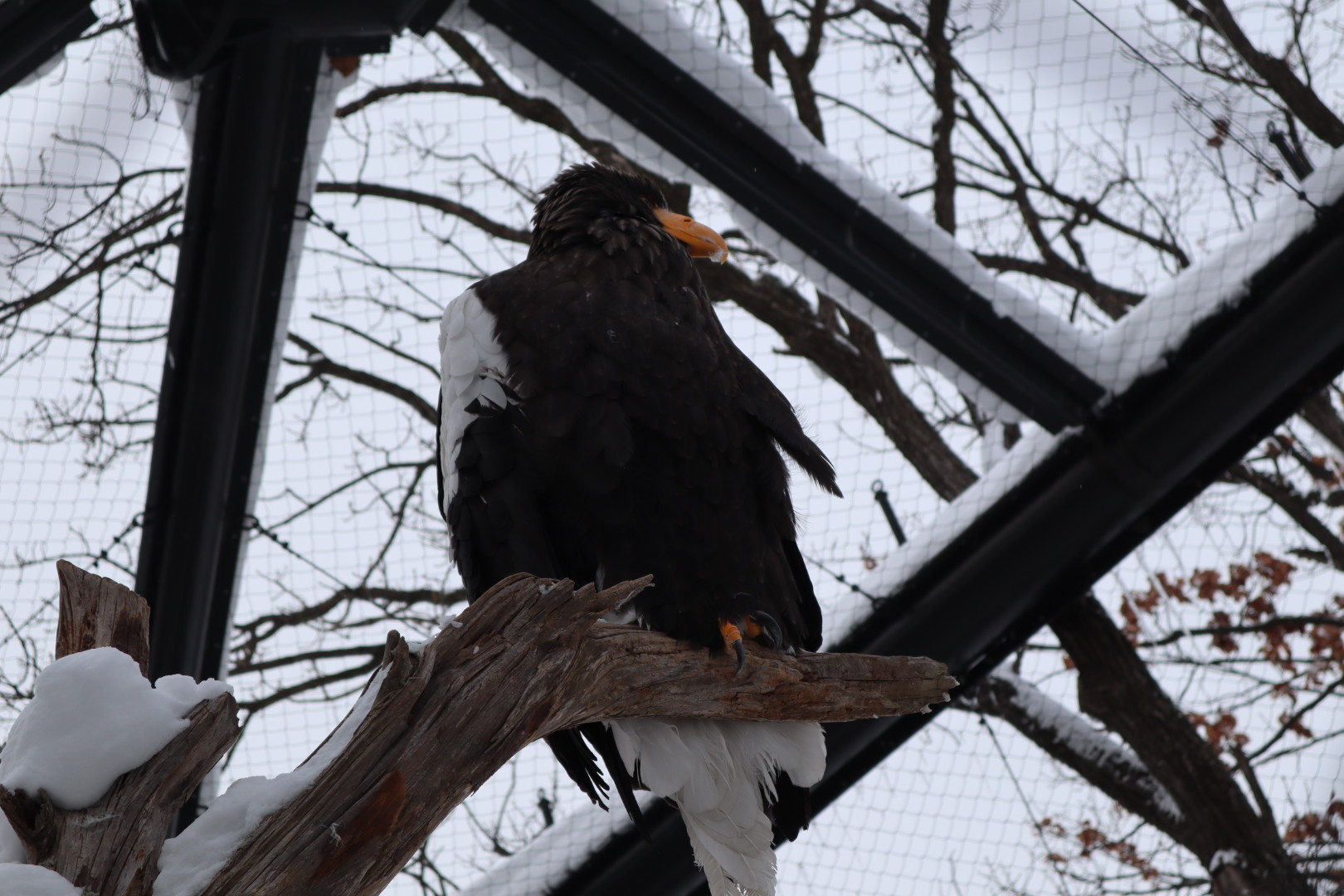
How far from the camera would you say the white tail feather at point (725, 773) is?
5.46 feet

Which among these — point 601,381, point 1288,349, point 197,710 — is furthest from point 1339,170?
point 197,710

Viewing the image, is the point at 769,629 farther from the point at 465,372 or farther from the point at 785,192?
the point at 785,192

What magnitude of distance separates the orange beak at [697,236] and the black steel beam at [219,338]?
647 mm

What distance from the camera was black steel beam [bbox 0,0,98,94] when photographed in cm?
181

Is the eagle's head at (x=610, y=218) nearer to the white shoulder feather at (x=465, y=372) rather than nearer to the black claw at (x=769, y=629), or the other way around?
the white shoulder feather at (x=465, y=372)

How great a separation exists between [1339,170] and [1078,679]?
4.27 ft

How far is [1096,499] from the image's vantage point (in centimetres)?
223

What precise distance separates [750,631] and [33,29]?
149cm

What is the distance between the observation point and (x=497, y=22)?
6.27ft

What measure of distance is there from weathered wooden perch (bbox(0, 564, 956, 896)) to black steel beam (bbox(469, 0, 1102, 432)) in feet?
3.21

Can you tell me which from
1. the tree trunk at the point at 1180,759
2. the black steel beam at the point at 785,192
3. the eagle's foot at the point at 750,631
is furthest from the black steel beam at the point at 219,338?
the tree trunk at the point at 1180,759

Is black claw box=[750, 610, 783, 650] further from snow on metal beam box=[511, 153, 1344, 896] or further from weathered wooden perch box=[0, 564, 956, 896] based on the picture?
snow on metal beam box=[511, 153, 1344, 896]


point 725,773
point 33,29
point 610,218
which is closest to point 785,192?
point 610,218

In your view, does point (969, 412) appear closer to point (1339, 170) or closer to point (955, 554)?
point (955, 554)
